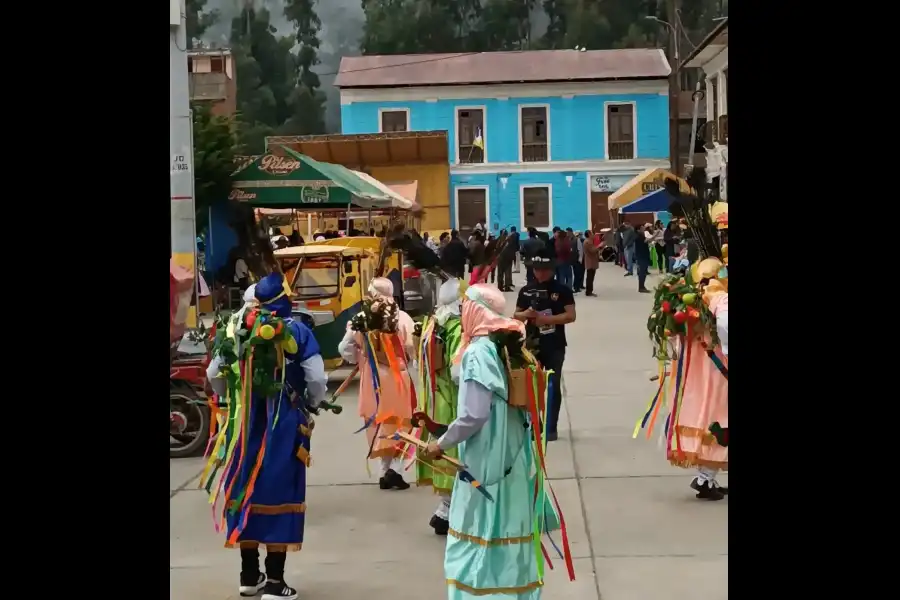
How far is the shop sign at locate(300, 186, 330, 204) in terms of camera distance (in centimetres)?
1146

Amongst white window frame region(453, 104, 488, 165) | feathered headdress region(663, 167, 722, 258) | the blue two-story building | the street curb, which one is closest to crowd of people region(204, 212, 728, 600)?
feathered headdress region(663, 167, 722, 258)

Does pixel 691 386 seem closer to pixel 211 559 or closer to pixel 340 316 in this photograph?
pixel 211 559

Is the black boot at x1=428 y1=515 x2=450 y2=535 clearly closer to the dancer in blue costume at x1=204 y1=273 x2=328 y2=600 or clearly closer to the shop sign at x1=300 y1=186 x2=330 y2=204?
the dancer in blue costume at x1=204 y1=273 x2=328 y2=600

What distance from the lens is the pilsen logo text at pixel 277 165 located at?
34.9 feet

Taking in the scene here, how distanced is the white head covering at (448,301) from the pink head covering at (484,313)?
1090 mm

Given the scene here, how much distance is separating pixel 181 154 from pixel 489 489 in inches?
152

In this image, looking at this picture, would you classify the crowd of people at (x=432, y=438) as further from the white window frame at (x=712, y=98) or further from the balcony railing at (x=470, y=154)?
the balcony railing at (x=470, y=154)

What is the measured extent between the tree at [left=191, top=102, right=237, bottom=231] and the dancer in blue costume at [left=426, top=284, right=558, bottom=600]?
3283mm

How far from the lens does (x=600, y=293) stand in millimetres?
20922

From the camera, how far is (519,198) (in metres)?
27.4

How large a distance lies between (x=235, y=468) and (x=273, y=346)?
1.94ft

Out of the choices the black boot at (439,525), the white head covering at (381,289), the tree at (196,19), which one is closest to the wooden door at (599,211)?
the white head covering at (381,289)

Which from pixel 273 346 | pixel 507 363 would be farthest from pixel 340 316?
pixel 507 363

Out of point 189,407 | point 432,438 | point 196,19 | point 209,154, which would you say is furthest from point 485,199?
point 432,438
